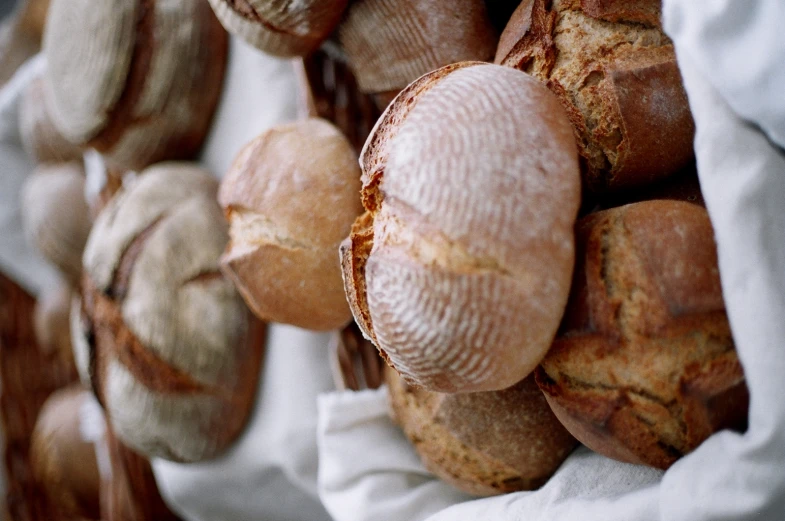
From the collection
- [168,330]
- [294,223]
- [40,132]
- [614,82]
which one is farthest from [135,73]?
[614,82]

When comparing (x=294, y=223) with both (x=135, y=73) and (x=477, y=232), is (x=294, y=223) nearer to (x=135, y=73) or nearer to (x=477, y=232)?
(x=477, y=232)

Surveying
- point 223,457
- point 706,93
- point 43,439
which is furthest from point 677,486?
point 43,439

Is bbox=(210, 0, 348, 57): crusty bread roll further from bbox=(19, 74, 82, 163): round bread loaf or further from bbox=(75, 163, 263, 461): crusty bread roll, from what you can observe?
bbox=(19, 74, 82, 163): round bread loaf

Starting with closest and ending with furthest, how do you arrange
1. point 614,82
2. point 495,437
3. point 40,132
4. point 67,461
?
point 614,82 → point 495,437 → point 67,461 → point 40,132

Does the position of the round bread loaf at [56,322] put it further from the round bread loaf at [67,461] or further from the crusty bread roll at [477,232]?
the crusty bread roll at [477,232]

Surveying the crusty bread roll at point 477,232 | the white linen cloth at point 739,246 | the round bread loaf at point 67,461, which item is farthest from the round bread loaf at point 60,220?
the white linen cloth at point 739,246

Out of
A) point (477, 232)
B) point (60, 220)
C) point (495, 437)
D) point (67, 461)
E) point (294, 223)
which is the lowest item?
point (67, 461)

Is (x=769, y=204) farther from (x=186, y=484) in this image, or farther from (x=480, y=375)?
(x=186, y=484)

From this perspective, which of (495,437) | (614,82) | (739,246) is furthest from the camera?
(495,437)
